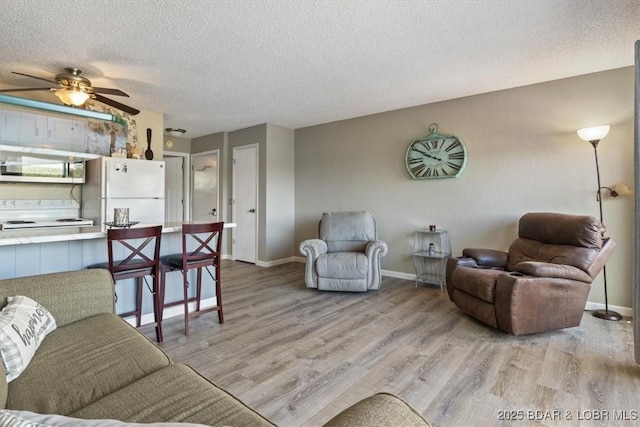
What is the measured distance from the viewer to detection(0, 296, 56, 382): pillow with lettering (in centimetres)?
122

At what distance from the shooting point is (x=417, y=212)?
4438mm

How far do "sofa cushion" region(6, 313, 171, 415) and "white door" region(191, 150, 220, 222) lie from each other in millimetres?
4570

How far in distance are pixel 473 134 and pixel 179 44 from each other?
3413mm

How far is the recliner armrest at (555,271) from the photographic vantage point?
257 centimetres

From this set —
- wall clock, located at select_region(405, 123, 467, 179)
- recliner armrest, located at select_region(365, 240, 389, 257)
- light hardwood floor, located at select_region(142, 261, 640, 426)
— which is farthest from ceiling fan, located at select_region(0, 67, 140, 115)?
wall clock, located at select_region(405, 123, 467, 179)

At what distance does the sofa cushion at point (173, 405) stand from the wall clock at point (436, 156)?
3.83 meters

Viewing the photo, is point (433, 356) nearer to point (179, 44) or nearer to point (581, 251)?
point (581, 251)

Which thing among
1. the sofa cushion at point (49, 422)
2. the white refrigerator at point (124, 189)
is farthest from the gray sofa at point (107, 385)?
the white refrigerator at point (124, 189)

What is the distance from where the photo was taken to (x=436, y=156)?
423 centimetres

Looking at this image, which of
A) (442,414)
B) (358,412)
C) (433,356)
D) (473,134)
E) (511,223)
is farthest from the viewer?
(473,134)

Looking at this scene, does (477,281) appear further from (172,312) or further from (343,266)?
(172,312)

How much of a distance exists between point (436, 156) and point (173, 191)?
5.02 meters

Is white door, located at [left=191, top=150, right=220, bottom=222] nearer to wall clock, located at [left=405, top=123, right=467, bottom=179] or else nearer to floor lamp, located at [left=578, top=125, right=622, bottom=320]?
wall clock, located at [left=405, top=123, right=467, bottom=179]

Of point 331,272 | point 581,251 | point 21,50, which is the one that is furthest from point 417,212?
point 21,50
